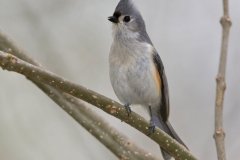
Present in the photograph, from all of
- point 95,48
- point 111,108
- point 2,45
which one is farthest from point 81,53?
point 111,108

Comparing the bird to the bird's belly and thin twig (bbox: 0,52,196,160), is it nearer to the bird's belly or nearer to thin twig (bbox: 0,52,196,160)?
the bird's belly

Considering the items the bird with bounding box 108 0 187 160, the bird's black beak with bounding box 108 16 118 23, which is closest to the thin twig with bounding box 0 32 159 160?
the bird with bounding box 108 0 187 160

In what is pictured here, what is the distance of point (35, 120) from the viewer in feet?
19.8

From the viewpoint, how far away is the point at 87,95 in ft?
7.95

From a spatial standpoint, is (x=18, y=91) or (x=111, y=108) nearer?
(x=111, y=108)

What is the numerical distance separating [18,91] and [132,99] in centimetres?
266

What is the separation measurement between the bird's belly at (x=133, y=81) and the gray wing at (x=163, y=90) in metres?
0.11

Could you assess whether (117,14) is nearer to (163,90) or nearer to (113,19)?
(113,19)

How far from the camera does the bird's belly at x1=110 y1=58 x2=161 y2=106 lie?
382 centimetres

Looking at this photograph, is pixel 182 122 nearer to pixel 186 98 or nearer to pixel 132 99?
pixel 186 98

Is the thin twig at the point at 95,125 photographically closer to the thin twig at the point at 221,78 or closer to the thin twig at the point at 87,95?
the thin twig at the point at 87,95

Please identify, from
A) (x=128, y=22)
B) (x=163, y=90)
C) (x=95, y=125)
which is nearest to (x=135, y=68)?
(x=163, y=90)

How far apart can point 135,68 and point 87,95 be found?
1435mm

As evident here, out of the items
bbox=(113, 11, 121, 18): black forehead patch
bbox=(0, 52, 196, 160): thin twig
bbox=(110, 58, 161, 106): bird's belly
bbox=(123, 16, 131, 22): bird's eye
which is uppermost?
bbox=(123, 16, 131, 22): bird's eye
